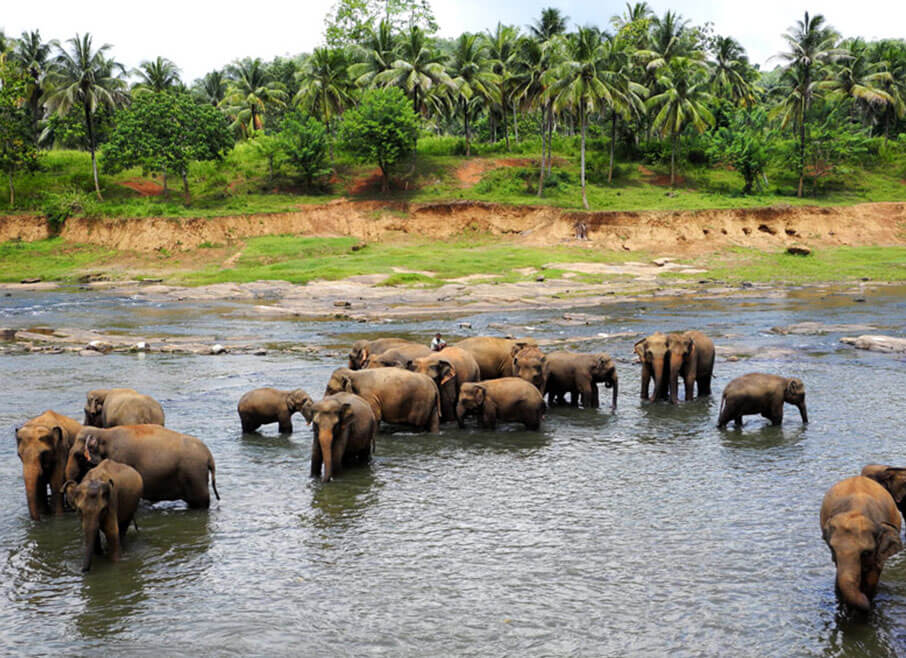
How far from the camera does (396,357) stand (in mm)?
17156

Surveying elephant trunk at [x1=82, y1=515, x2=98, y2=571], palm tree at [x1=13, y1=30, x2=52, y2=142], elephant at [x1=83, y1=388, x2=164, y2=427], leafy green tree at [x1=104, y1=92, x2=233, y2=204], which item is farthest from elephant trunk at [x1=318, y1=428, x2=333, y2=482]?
palm tree at [x1=13, y1=30, x2=52, y2=142]

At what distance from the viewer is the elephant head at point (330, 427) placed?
1253 centimetres

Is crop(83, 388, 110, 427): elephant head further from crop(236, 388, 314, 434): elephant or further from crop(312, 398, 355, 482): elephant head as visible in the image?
crop(312, 398, 355, 482): elephant head

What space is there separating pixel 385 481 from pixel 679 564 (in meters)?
4.73

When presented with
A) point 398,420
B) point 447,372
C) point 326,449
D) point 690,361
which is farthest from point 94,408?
point 690,361

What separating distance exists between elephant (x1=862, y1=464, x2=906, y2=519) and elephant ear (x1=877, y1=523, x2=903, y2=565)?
5.29 ft

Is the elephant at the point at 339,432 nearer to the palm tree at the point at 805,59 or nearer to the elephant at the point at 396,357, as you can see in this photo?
the elephant at the point at 396,357

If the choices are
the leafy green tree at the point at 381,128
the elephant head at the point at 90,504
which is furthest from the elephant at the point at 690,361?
the leafy green tree at the point at 381,128

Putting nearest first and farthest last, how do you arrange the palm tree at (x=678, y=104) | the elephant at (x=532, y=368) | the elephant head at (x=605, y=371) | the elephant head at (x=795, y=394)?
the elephant head at (x=795, y=394)
the elephant at (x=532, y=368)
the elephant head at (x=605, y=371)
the palm tree at (x=678, y=104)

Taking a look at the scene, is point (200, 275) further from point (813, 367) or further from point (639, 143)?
point (639, 143)

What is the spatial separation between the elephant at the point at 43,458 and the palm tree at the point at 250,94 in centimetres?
6957

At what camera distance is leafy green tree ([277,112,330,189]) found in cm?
6309

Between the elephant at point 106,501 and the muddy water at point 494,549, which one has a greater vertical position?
the elephant at point 106,501

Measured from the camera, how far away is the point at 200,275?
4853cm
